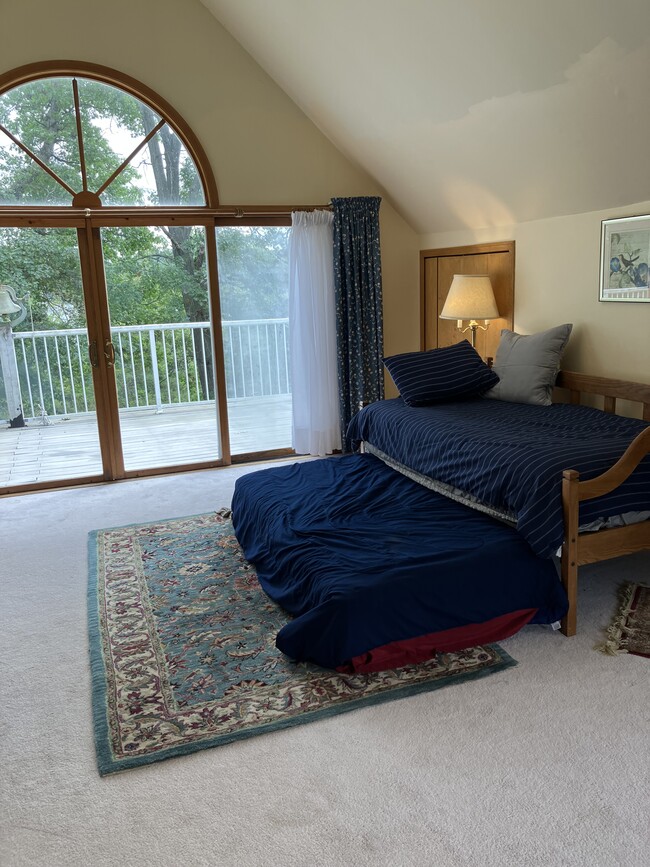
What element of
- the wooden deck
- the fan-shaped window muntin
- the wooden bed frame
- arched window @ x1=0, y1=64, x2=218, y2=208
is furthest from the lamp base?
the wooden bed frame

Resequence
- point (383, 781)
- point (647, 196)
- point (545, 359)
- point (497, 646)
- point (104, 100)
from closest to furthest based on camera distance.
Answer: point (383, 781) < point (497, 646) < point (647, 196) < point (545, 359) < point (104, 100)

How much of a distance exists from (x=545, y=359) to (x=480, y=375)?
402 mm

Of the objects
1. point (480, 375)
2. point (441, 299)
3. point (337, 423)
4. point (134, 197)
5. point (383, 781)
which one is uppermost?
point (134, 197)

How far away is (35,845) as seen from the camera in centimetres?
181

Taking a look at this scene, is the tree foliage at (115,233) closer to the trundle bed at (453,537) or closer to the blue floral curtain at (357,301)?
the blue floral curtain at (357,301)

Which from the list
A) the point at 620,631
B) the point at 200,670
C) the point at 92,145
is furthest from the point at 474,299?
the point at 200,670

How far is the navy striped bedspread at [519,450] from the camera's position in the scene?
2689 millimetres

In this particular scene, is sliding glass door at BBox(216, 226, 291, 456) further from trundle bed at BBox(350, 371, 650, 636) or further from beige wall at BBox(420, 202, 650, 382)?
trundle bed at BBox(350, 371, 650, 636)

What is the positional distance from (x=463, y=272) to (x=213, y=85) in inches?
85.8

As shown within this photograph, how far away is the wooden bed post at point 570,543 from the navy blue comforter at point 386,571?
0.15ft

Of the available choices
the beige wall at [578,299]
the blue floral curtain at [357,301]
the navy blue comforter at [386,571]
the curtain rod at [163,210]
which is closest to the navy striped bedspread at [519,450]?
the navy blue comforter at [386,571]

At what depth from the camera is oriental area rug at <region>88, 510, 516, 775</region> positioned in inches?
88.7

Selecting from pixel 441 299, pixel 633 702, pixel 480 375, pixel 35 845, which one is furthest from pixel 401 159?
pixel 35 845

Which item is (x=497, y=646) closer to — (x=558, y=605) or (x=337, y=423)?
(x=558, y=605)
